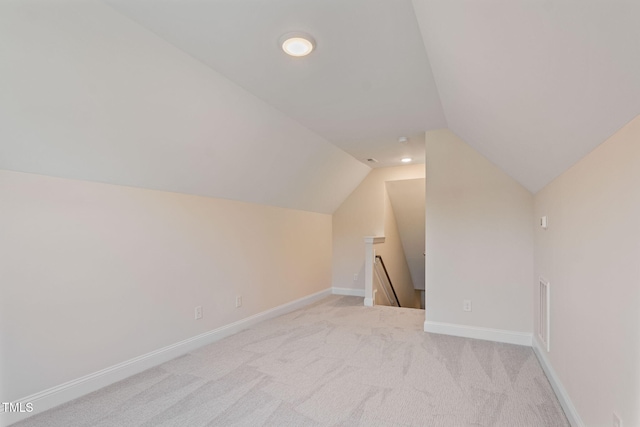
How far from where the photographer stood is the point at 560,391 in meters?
2.15

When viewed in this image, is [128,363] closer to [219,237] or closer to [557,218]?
[219,237]

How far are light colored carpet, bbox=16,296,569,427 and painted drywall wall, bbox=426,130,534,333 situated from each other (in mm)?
371

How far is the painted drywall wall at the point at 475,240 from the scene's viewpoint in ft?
10.9

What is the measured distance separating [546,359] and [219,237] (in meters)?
3.21

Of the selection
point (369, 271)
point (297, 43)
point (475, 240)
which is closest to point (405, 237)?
point (369, 271)

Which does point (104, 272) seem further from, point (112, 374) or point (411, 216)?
point (411, 216)

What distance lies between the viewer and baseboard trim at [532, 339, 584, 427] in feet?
6.03

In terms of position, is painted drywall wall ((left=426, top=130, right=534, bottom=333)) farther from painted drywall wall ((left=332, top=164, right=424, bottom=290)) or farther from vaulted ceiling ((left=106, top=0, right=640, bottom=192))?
painted drywall wall ((left=332, top=164, right=424, bottom=290))

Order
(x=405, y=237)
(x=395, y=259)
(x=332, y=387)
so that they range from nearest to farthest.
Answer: (x=332, y=387), (x=395, y=259), (x=405, y=237)

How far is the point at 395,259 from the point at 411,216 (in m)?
0.93

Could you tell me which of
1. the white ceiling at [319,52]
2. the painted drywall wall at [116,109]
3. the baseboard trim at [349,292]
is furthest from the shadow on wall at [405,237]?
the painted drywall wall at [116,109]

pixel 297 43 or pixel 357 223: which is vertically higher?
pixel 297 43

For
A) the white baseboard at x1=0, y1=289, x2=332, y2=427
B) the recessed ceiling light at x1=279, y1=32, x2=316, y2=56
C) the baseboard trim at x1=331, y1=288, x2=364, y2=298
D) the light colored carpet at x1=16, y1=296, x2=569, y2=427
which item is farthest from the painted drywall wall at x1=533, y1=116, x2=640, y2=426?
the baseboard trim at x1=331, y1=288, x2=364, y2=298

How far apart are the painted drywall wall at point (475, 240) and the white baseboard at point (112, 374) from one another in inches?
93.5
